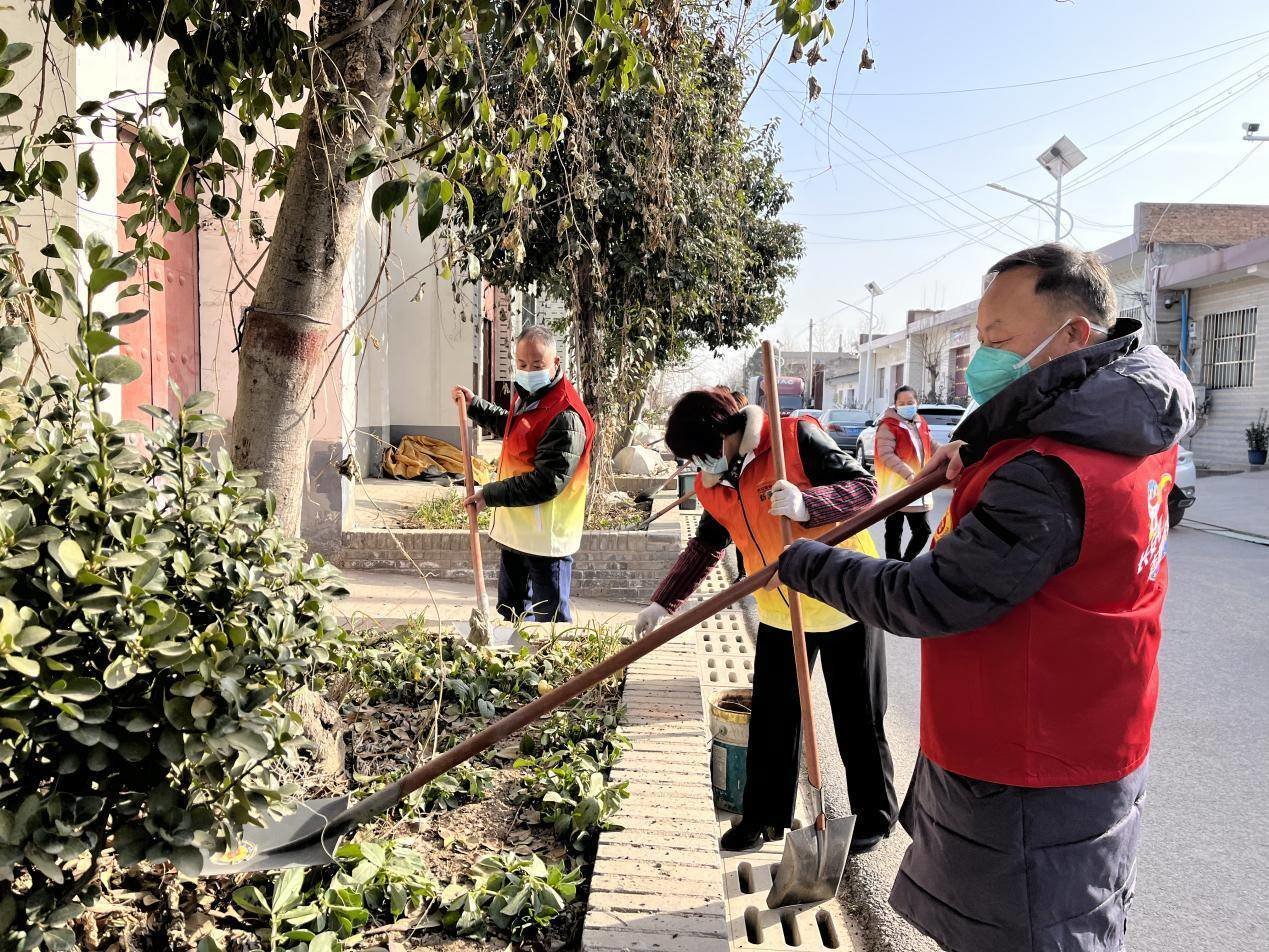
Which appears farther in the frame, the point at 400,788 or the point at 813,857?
the point at 813,857

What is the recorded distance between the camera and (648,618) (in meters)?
3.50

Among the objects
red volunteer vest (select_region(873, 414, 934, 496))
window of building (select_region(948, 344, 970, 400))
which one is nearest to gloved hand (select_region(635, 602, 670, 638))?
red volunteer vest (select_region(873, 414, 934, 496))

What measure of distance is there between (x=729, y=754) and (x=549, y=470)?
175 cm

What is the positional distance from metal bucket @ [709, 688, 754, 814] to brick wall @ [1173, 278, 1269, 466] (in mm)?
21028

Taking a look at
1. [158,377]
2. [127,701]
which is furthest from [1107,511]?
[158,377]

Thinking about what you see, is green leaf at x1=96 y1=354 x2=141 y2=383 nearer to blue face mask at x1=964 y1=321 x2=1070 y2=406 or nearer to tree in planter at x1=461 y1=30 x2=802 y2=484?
blue face mask at x1=964 y1=321 x2=1070 y2=406

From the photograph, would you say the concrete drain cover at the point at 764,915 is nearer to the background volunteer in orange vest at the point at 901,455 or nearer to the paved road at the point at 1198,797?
the paved road at the point at 1198,797

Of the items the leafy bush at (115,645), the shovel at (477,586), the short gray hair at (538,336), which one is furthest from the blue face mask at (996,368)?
the short gray hair at (538,336)

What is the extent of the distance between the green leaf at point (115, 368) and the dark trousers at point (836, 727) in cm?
241

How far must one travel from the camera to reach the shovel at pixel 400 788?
2168 mm

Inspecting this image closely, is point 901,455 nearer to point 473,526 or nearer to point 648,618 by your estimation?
point 473,526

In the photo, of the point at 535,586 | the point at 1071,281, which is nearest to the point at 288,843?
the point at 1071,281

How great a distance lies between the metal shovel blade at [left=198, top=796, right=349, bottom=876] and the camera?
2.08 metres

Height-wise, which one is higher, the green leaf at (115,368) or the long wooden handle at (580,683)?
the green leaf at (115,368)
